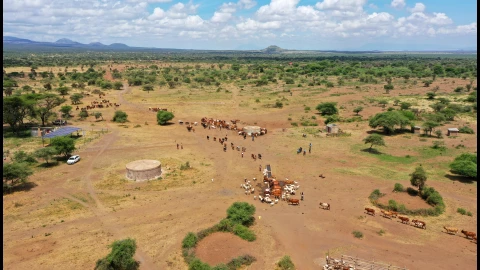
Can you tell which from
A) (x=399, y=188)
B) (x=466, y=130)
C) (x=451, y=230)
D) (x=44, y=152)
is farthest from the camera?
(x=466, y=130)

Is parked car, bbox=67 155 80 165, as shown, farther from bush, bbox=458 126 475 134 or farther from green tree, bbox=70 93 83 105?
bush, bbox=458 126 475 134

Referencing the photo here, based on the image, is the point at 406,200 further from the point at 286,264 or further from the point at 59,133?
the point at 59,133

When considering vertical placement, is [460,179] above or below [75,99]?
below

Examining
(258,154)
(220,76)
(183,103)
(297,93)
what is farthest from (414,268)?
(220,76)

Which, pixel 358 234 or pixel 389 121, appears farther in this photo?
pixel 389 121

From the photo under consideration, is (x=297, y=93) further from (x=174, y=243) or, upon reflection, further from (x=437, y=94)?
(x=174, y=243)

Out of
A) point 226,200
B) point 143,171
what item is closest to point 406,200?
point 226,200

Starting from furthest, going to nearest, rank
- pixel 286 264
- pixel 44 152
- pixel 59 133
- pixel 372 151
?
pixel 59 133
pixel 372 151
pixel 44 152
pixel 286 264
